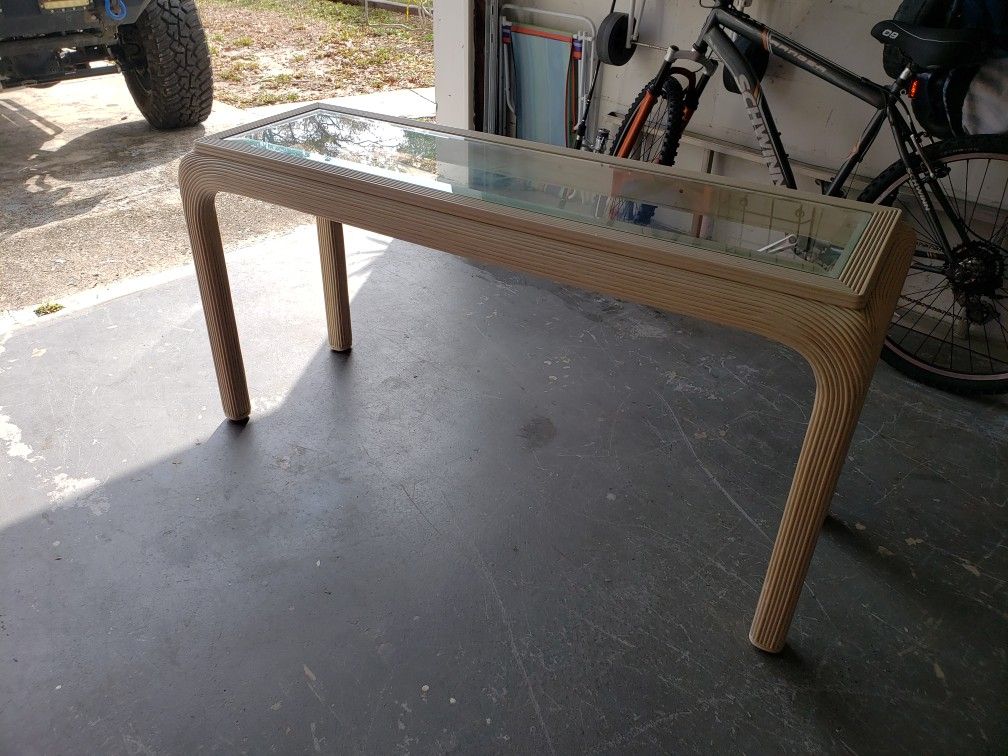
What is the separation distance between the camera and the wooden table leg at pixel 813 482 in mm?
1136

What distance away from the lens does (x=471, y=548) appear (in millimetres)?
1611

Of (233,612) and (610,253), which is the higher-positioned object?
(610,253)

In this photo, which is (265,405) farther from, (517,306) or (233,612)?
(517,306)

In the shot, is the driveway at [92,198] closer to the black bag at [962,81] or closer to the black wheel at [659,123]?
the black wheel at [659,123]

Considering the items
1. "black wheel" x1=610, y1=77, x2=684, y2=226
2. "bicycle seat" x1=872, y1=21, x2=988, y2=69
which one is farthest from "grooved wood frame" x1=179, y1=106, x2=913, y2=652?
"black wheel" x1=610, y1=77, x2=684, y2=226

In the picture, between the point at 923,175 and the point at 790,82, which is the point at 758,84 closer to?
the point at 790,82

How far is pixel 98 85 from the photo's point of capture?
17.1 ft

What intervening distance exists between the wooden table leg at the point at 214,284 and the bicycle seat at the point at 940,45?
1802mm

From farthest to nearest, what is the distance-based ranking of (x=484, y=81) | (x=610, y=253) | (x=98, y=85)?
(x=98, y=85) → (x=484, y=81) → (x=610, y=253)

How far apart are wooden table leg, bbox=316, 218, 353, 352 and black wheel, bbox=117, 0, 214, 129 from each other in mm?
2480

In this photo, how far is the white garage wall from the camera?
7.94ft

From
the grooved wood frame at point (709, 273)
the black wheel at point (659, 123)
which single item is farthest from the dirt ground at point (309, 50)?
the grooved wood frame at point (709, 273)

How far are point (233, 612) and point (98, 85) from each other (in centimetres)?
503

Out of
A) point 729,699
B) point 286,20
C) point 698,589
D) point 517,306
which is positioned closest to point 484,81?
point 517,306
